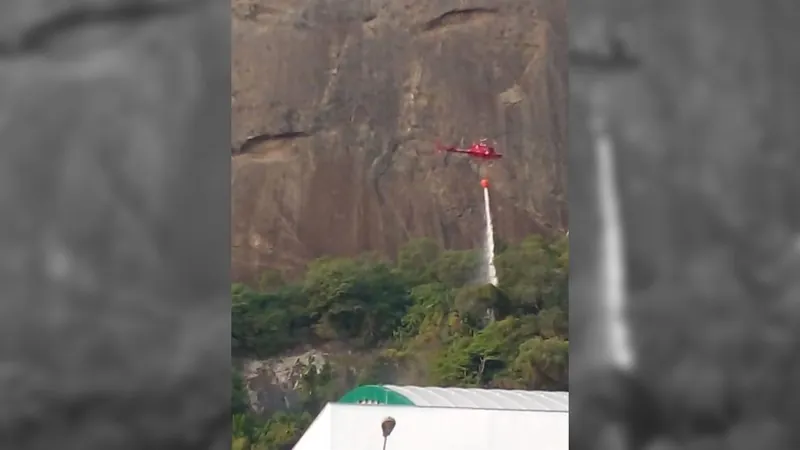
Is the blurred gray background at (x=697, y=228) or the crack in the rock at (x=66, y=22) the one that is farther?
the crack in the rock at (x=66, y=22)

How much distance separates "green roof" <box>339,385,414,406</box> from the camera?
66.8 inches

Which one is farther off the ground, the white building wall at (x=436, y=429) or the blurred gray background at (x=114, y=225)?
the blurred gray background at (x=114, y=225)

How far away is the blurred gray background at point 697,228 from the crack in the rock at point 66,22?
0.99 metres

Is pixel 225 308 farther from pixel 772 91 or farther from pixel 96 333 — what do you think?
pixel 772 91

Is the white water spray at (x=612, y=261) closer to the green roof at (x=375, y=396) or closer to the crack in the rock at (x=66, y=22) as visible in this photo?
the green roof at (x=375, y=396)

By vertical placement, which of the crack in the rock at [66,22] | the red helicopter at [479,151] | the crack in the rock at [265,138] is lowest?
the red helicopter at [479,151]

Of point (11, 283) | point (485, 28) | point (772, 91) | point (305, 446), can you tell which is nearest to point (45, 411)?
point (11, 283)

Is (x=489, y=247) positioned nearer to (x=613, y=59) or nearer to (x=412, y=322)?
(x=412, y=322)

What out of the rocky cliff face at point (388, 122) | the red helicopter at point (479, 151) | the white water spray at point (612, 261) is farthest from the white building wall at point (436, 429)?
the red helicopter at point (479, 151)

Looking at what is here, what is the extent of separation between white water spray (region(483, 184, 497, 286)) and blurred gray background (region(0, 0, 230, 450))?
0.56 meters

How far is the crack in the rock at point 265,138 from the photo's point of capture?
174 cm

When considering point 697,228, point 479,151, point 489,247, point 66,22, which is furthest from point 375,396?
point 66,22

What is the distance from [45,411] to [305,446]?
557 millimetres

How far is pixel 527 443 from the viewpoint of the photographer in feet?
5.43
